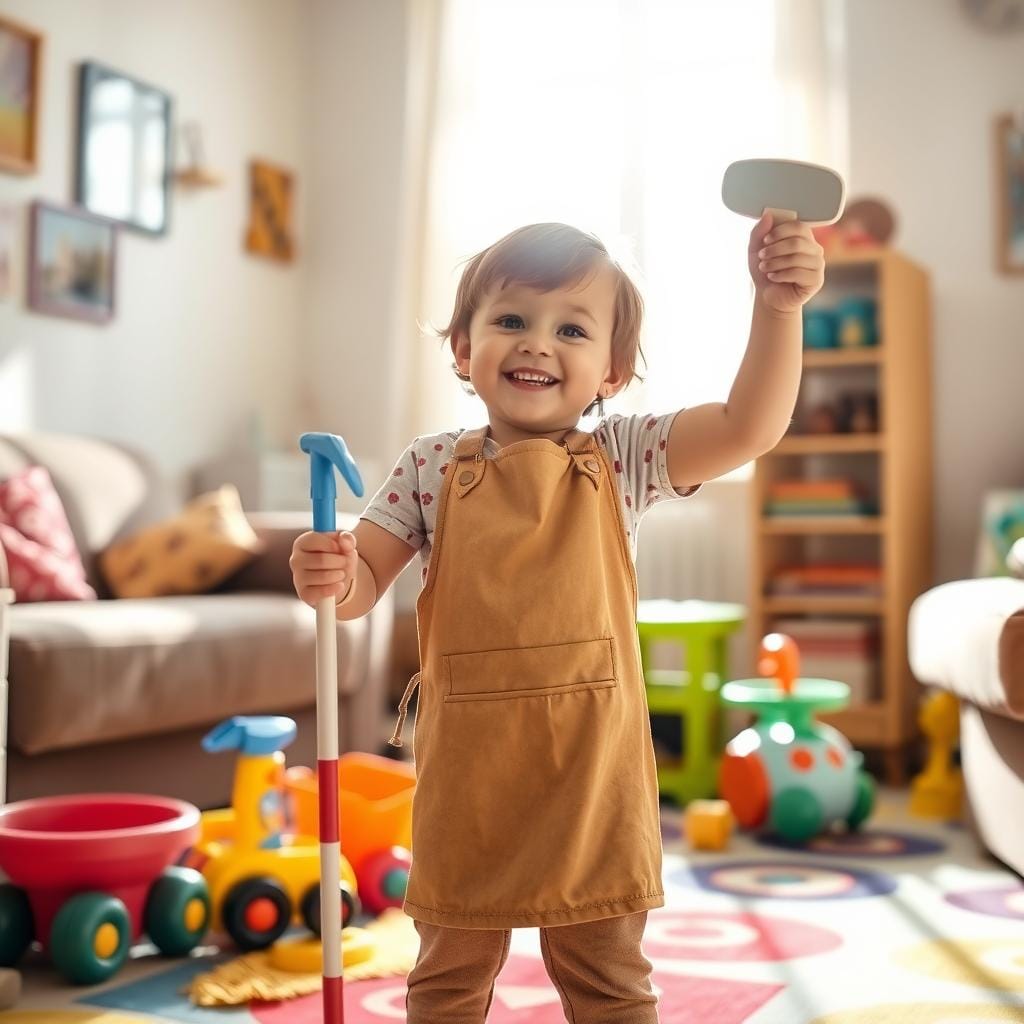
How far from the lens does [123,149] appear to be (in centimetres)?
395

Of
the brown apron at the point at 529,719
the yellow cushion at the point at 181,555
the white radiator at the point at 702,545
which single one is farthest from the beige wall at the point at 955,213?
the brown apron at the point at 529,719

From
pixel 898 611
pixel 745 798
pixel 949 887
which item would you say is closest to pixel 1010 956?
pixel 949 887

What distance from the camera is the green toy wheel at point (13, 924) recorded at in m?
1.77

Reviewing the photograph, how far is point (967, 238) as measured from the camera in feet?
12.2

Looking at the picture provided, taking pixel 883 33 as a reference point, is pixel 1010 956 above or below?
below

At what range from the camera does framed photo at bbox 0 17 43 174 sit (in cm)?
353

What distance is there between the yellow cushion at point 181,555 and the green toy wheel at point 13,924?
1.29m

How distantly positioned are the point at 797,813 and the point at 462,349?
161 centimetres

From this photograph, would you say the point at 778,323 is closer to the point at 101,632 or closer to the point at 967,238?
the point at 101,632

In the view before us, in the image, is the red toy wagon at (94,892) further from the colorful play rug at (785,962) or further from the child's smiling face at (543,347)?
the child's smiling face at (543,347)

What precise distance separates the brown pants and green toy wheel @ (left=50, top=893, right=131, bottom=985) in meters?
0.69

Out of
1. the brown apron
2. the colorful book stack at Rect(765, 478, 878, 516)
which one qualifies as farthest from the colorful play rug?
the colorful book stack at Rect(765, 478, 878, 516)

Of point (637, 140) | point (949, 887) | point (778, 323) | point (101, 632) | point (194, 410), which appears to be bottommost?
point (949, 887)

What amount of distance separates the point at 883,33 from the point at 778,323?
3066 millimetres
